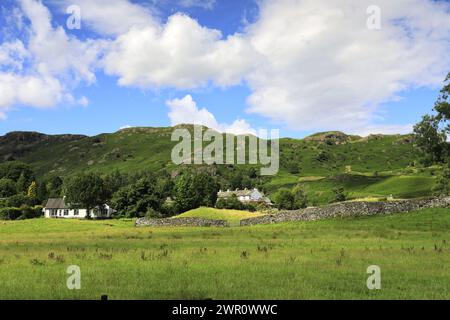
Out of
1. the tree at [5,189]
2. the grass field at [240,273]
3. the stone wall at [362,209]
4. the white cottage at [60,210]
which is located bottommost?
the white cottage at [60,210]

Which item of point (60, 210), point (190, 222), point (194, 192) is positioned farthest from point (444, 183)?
point (60, 210)

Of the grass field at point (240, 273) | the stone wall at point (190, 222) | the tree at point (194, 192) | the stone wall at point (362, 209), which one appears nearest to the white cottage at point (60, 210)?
the tree at point (194, 192)

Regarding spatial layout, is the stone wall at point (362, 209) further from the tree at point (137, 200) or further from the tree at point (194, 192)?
the tree at point (194, 192)

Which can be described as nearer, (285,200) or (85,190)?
(85,190)

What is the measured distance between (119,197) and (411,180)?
422 feet

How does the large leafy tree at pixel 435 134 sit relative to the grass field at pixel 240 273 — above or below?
above

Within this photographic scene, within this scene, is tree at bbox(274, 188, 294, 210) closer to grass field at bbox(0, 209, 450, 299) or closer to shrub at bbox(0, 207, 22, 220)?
shrub at bbox(0, 207, 22, 220)

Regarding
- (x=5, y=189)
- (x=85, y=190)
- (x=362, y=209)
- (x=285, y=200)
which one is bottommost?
(x=285, y=200)

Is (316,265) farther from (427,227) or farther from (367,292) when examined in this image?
(427,227)

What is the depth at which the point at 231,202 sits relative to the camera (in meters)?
156

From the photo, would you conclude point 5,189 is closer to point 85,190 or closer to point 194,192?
point 85,190

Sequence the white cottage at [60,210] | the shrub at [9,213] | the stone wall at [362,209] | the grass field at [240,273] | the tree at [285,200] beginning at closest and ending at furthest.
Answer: the grass field at [240,273]
the stone wall at [362,209]
the shrub at [9,213]
the tree at [285,200]
the white cottage at [60,210]

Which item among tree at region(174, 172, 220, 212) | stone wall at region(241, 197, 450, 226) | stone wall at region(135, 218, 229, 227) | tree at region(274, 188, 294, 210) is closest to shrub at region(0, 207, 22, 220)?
tree at region(174, 172, 220, 212)
